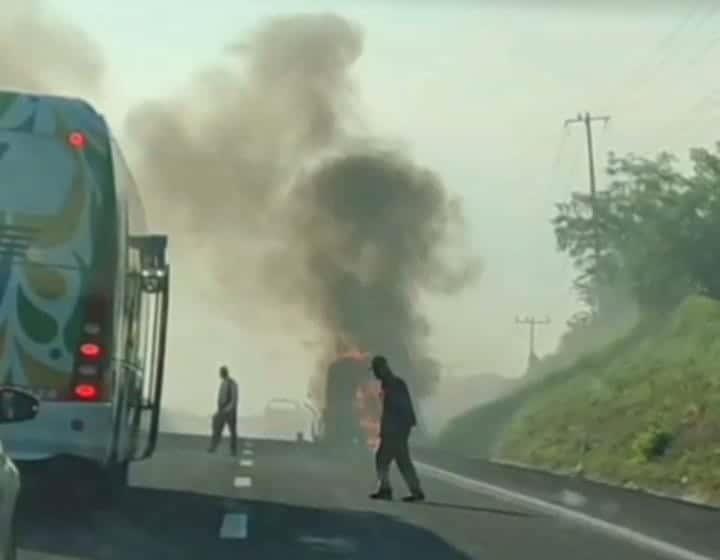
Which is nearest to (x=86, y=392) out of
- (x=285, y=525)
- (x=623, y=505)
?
(x=285, y=525)

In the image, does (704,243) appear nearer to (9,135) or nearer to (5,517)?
(9,135)

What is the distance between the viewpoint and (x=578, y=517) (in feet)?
66.8

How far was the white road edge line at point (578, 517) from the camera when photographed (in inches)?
654

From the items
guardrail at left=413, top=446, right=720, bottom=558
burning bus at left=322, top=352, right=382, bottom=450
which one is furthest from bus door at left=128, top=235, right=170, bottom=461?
burning bus at left=322, top=352, right=382, bottom=450

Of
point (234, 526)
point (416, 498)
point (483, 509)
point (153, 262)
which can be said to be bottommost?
point (234, 526)

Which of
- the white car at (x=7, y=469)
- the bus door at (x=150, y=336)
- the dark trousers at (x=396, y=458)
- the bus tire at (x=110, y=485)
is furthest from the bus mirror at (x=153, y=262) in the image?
the white car at (x=7, y=469)

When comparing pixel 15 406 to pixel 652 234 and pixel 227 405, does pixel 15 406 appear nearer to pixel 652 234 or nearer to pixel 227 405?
pixel 227 405

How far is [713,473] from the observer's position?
2925cm

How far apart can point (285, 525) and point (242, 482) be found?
6763mm

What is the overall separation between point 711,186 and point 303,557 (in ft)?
162

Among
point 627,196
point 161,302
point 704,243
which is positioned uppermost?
point 627,196

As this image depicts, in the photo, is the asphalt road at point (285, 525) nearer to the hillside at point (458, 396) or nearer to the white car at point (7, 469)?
the white car at point (7, 469)

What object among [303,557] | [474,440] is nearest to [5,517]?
[303,557]

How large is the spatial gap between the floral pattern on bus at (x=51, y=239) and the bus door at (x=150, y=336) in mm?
1575
